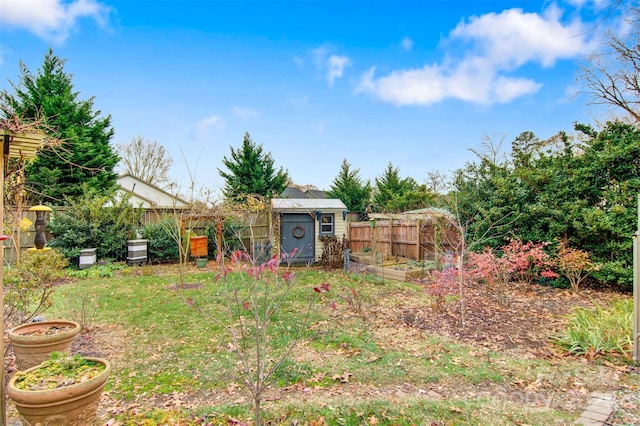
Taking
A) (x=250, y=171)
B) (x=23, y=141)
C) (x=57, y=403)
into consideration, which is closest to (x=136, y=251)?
(x=23, y=141)

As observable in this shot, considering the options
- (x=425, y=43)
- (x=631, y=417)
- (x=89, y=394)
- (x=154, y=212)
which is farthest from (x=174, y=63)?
(x=631, y=417)

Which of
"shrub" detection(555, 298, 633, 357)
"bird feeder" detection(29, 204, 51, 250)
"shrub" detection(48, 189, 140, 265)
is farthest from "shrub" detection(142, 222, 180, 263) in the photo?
"shrub" detection(555, 298, 633, 357)

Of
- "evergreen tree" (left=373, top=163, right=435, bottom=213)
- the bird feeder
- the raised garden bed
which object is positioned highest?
"evergreen tree" (left=373, top=163, right=435, bottom=213)

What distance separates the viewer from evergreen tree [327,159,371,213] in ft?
70.9

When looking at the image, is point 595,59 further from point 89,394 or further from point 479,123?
point 89,394

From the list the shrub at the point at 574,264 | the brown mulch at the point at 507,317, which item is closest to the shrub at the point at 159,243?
the brown mulch at the point at 507,317

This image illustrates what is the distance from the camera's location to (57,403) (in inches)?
85.6

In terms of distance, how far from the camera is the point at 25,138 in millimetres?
2531

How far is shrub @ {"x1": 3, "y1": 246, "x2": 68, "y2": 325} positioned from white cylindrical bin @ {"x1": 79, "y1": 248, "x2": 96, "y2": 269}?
5641 millimetres

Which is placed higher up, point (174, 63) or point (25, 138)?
point (174, 63)

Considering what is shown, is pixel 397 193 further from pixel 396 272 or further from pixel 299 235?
pixel 396 272

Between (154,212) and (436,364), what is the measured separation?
1109 cm

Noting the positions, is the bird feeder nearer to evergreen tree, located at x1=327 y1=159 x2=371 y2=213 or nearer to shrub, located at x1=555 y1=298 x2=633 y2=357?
shrub, located at x1=555 y1=298 x2=633 y2=357

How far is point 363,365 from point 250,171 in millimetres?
16544
